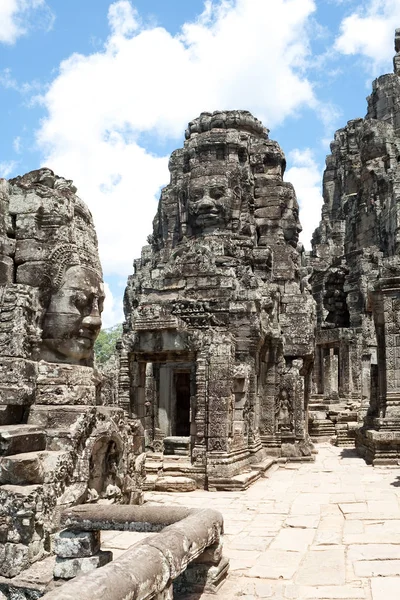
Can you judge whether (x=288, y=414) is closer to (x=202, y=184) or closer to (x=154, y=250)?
(x=202, y=184)

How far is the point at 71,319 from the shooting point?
19.3 ft

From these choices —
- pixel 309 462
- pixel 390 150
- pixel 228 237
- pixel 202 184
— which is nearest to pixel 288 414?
pixel 309 462

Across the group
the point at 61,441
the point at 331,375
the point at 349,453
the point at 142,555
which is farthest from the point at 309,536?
the point at 331,375

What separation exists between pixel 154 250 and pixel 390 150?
46.3ft

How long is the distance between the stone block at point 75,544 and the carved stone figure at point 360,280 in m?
11.7

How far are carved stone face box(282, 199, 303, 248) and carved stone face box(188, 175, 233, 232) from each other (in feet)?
7.61

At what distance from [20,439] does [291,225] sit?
19.7 meters

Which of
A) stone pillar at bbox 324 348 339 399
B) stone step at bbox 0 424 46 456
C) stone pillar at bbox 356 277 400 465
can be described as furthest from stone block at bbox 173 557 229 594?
stone pillar at bbox 324 348 339 399

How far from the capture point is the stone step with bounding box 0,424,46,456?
483cm

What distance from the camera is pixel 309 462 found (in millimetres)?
15617

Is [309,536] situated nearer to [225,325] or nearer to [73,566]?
[73,566]

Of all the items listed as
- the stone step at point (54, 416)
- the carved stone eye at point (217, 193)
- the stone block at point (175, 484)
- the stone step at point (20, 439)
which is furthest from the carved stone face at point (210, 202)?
the stone step at point (20, 439)

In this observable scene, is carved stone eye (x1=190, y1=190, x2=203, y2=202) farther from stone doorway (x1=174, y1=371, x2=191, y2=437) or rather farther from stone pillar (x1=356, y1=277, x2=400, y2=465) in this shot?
stone pillar (x1=356, y1=277, x2=400, y2=465)

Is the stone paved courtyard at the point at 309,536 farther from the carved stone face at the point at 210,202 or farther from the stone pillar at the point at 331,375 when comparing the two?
the stone pillar at the point at 331,375
